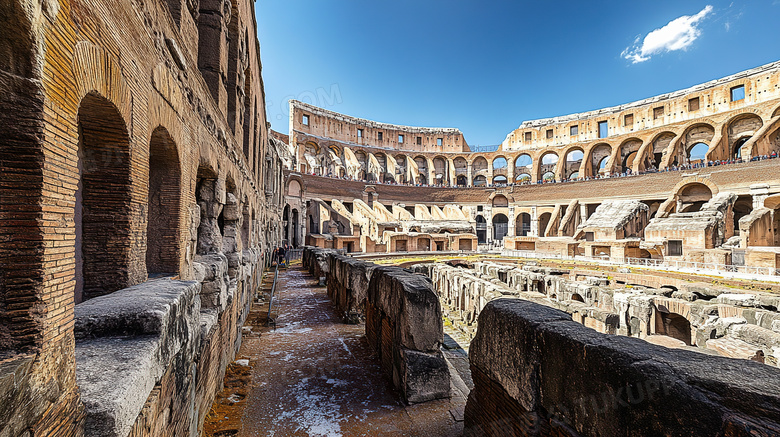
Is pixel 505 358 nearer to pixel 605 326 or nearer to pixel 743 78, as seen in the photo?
pixel 605 326

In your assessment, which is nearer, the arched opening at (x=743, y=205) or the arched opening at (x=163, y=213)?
the arched opening at (x=163, y=213)

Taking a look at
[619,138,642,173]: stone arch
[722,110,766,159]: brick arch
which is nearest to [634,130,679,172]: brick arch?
[619,138,642,173]: stone arch

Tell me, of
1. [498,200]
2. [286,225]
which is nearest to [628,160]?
[498,200]

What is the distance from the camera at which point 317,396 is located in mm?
3727

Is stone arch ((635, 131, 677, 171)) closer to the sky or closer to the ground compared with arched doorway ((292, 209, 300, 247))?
closer to the sky

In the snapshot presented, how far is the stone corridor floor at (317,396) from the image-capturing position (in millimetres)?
3145

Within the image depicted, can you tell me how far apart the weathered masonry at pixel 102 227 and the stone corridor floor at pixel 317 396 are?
38 centimetres

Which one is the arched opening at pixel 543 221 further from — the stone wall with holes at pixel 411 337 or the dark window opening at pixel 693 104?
the stone wall with holes at pixel 411 337

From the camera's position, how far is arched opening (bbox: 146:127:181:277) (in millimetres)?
3662

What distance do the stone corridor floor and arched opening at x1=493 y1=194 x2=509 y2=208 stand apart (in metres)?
32.4

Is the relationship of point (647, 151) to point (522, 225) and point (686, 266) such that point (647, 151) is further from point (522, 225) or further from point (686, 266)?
point (686, 266)

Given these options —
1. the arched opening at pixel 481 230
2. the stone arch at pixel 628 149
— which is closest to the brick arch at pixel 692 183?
the stone arch at pixel 628 149

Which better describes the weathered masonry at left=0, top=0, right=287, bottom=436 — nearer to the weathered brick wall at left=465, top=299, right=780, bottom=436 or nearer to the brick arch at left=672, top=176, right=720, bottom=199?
the weathered brick wall at left=465, top=299, right=780, bottom=436

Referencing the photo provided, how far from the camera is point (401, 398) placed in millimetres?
3623
